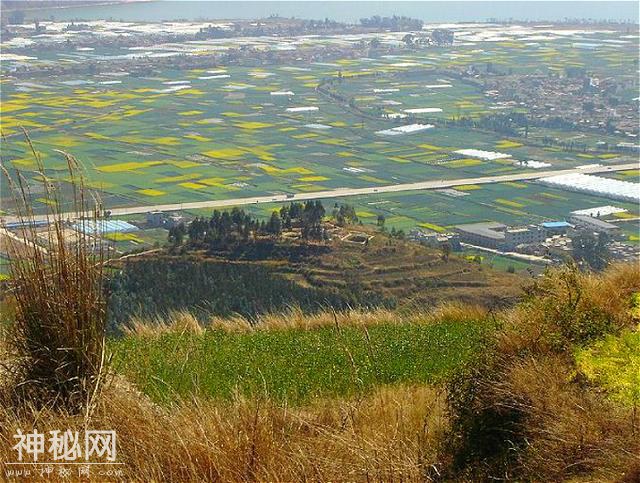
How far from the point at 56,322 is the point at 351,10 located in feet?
520

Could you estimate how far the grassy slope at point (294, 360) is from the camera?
5.45 metres

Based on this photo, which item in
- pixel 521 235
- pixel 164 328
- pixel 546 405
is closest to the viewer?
pixel 546 405

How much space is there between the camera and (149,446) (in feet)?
12.8

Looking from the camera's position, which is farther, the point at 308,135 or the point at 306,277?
the point at 308,135

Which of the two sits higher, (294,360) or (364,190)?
(294,360)

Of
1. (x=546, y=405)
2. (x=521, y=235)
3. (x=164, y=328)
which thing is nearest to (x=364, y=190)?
(x=521, y=235)

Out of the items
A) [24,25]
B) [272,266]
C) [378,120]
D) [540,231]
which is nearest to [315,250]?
[272,266]

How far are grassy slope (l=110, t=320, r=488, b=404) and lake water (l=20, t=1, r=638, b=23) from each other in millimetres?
111292

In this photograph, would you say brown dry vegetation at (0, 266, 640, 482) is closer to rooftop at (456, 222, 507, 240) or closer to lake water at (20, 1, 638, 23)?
rooftop at (456, 222, 507, 240)

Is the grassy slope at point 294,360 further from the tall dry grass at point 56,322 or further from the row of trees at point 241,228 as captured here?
the row of trees at point 241,228

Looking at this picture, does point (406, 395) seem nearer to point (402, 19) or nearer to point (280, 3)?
point (402, 19)

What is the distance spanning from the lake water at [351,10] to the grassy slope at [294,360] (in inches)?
4382

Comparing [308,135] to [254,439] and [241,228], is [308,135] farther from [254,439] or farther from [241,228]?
[254,439]

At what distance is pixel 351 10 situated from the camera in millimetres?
157375
